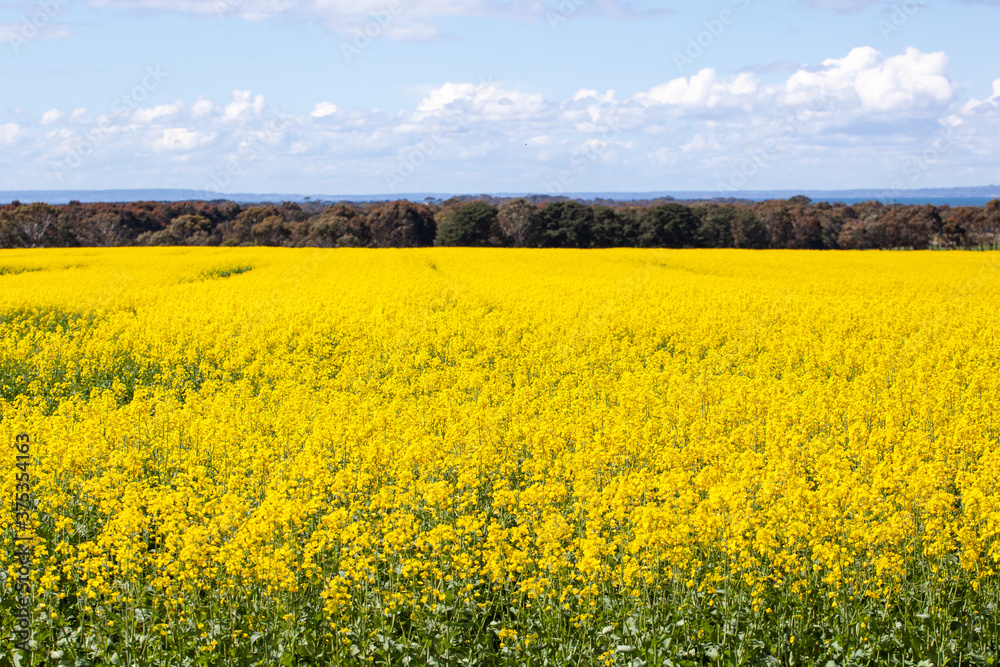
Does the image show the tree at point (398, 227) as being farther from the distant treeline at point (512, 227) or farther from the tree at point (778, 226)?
the tree at point (778, 226)

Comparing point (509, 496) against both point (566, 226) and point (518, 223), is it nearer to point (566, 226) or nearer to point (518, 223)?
point (566, 226)

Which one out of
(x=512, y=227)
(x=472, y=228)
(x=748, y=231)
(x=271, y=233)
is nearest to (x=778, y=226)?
(x=748, y=231)

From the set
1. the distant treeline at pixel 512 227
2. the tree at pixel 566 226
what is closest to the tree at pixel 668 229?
the distant treeline at pixel 512 227

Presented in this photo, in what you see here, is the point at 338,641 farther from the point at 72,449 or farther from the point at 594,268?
the point at 594,268

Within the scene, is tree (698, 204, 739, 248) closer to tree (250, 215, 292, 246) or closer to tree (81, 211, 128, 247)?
tree (250, 215, 292, 246)

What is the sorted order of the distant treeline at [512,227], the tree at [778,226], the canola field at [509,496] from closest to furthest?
the canola field at [509,496] < the distant treeline at [512,227] < the tree at [778,226]

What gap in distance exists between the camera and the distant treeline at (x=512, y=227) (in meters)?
81.6

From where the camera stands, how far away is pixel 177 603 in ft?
20.0

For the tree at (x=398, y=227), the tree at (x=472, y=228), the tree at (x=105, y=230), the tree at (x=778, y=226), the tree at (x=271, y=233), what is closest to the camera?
the tree at (x=472, y=228)

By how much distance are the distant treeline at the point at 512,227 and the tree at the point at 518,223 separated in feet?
0.37

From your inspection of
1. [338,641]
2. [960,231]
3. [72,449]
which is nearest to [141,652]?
[338,641]

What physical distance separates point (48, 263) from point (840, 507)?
41425mm

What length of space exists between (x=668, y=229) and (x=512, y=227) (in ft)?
57.3

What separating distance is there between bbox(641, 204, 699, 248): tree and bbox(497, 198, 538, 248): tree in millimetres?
12646
